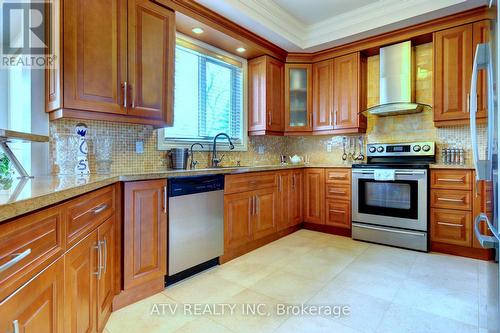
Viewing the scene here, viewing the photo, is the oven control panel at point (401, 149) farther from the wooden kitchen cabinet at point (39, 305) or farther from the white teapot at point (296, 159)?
the wooden kitchen cabinet at point (39, 305)

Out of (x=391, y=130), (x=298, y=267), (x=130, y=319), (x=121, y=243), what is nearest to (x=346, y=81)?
(x=391, y=130)

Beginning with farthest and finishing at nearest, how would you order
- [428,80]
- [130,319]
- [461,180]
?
[428,80] → [461,180] → [130,319]

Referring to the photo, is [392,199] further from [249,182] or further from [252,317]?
[252,317]

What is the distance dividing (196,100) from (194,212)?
1467 mm

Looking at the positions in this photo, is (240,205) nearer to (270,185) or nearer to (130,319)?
(270,185)

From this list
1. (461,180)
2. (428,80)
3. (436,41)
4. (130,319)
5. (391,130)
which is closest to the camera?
(130,319)

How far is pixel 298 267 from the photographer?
2566mm

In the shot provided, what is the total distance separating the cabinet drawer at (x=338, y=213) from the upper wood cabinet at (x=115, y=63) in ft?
7.74

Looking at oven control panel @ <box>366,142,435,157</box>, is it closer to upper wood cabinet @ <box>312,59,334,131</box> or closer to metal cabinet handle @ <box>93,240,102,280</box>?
upper wood cabinet @ <box>312,59,334,131</box>

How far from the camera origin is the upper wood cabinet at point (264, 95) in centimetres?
368

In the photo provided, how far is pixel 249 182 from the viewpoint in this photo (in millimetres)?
2902

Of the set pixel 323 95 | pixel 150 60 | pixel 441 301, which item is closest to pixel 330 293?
pixel 441 301

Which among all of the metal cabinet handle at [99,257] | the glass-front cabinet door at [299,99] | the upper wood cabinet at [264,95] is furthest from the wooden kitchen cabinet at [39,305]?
the glass-front cabinet door at [299,99]

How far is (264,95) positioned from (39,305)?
3240mm
